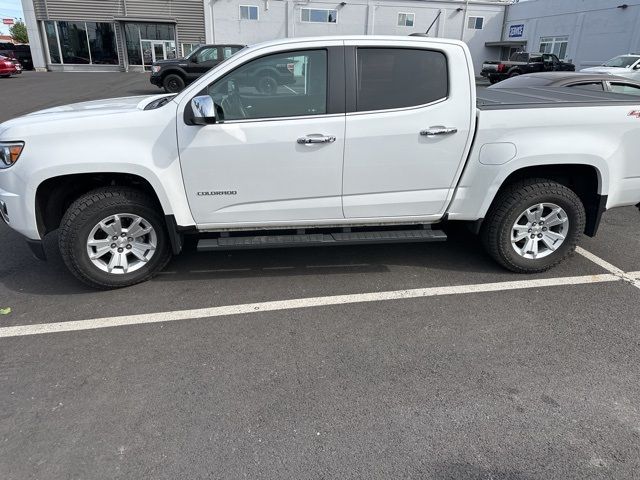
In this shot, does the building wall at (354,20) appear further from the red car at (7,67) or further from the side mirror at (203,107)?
the side mirror at (203,107)

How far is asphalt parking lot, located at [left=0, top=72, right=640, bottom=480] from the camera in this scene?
2352mm

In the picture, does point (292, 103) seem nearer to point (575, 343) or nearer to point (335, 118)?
point (335, 118)

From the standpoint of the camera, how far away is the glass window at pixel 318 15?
3688 centimetres

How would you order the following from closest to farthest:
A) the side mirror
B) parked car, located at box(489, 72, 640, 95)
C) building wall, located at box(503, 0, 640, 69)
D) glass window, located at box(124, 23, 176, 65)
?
the side mirror < parked car, located at box(489, 72, 640, 95) < building wall, located at box(503, 0, 640, 69) < glass window, located at box(124, 23, 176, 65)

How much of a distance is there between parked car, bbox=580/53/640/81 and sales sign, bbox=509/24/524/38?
724 inches

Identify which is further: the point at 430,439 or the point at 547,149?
the point at 547,149

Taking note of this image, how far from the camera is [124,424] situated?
8.36 feet

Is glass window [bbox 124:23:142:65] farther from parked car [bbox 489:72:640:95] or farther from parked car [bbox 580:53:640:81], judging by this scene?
parked car [bbox 489:72:640:95]

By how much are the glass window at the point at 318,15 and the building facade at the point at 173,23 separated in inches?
1.6

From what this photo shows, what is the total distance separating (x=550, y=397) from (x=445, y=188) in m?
1.86

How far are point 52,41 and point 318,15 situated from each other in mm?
20082

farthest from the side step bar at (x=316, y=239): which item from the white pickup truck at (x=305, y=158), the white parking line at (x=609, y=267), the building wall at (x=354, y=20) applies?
the building wall at (x=354, y=20)

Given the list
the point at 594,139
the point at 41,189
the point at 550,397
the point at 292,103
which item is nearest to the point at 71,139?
the point at 41,189

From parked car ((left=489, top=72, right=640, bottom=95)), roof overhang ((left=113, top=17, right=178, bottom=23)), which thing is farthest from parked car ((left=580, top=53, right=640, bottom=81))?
roof overhang ((left=113, top=17, right=178, bottom=23))
